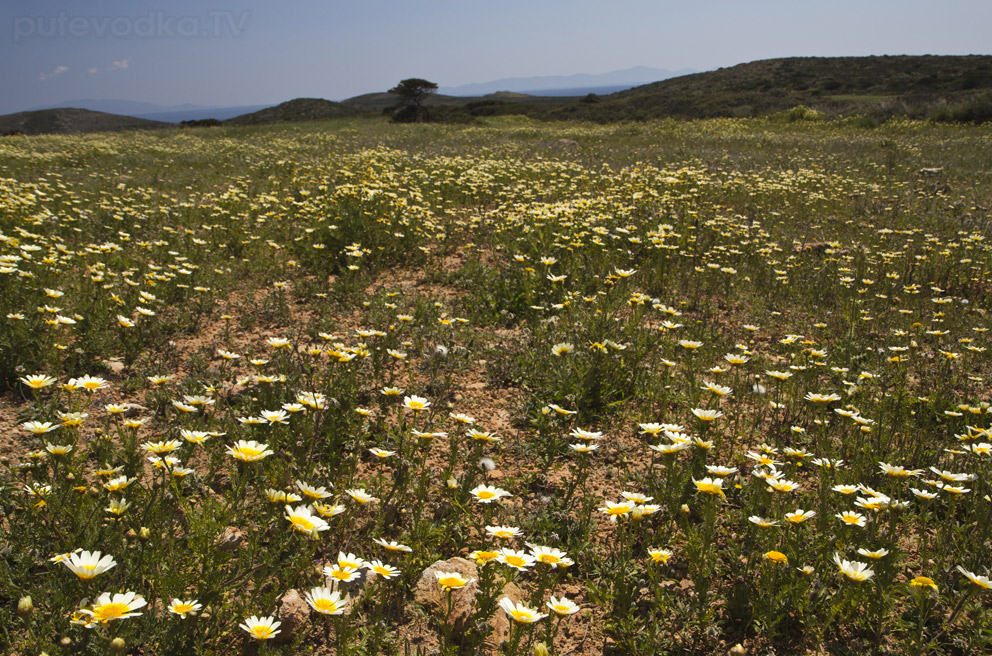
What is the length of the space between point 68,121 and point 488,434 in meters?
48.7

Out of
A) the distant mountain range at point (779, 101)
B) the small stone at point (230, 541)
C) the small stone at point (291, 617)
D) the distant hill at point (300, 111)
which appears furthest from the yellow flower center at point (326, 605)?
the distant hill at point (300, 111)

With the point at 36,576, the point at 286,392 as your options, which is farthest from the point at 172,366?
the point at 36,576

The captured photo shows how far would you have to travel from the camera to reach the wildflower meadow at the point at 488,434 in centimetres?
210

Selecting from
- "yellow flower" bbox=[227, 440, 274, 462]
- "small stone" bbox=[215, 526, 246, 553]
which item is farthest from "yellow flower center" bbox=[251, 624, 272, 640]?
"small stone" bbox=[215, 526, 246, 553]

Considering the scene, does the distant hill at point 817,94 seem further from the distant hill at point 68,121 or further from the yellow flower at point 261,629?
the yellow flower at point 261,629

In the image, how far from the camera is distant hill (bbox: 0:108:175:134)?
36.6 meters

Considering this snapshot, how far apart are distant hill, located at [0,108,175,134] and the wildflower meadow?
37267 millimetres

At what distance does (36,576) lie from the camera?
7.01ft

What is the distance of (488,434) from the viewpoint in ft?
10.1

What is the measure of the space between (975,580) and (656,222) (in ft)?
19.4

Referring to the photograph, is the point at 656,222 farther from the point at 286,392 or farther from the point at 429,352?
the point at 286,392

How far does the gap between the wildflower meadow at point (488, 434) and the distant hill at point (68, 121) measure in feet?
122

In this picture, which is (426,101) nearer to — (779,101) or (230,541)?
(779,101)

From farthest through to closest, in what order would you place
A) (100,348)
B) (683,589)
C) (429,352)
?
(429,352) → (100,348) → (683,589)
